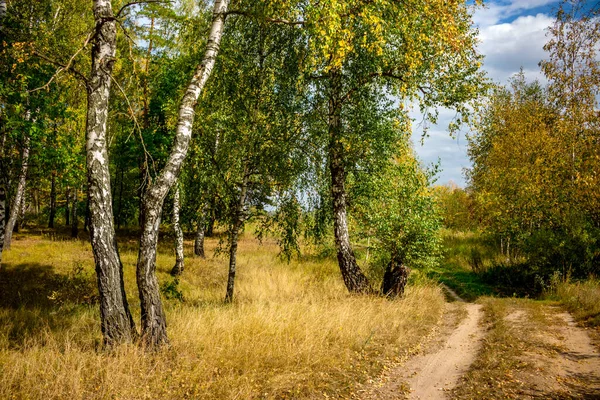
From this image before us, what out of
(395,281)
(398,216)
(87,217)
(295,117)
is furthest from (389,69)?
(87,217)

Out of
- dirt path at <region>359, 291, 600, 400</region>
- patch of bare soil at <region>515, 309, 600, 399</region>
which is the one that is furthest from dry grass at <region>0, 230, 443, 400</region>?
patch of bare soil at <region>515, 309, 600, 399</region>

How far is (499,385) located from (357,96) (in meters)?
8.16

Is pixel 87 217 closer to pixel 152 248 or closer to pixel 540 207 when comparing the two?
pixel 152 248

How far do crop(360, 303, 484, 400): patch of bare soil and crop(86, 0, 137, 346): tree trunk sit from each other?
4.06 meters

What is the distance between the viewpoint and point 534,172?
1675 centimetres

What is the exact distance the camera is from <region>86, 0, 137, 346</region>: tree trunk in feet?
17.4

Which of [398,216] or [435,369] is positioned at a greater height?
[398,216]

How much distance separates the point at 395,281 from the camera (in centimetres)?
1126

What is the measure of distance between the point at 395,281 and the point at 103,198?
350 inches

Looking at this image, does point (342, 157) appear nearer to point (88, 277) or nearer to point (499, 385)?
point (499, 385)

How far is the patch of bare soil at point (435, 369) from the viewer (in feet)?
18.7

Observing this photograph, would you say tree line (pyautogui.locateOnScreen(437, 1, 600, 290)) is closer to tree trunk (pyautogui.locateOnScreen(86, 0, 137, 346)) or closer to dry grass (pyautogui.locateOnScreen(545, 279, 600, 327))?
dry grass (pyautogui.locateOnScreen(545, 279, 600, 327))

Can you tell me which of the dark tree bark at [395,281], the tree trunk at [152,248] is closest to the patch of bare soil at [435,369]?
the dark tree bark at [395,281]

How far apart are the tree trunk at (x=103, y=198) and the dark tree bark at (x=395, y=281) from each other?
7806mm
